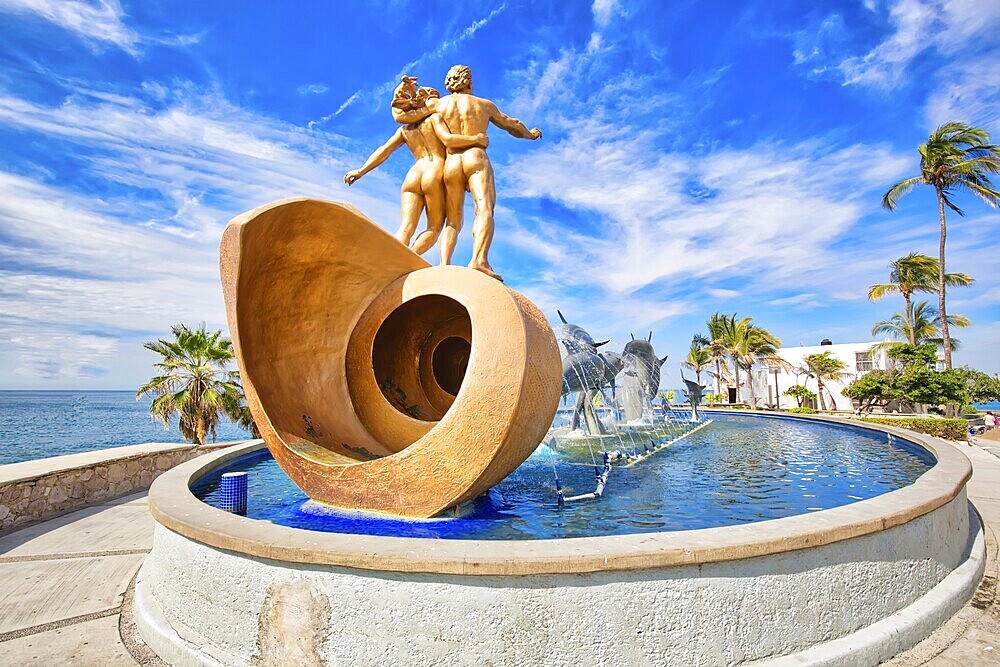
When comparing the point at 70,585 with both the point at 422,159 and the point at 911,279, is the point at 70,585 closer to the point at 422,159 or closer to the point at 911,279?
the point at 422,159

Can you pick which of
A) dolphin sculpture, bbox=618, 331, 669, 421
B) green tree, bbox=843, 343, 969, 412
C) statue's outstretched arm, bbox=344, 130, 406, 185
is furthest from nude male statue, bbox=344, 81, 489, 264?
green tree, bbox=843, 343, 969, 412

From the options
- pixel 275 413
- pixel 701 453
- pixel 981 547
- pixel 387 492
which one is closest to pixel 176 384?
pixel 275 413

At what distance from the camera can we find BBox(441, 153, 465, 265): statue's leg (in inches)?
304

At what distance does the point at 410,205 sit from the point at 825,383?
37.3 meters

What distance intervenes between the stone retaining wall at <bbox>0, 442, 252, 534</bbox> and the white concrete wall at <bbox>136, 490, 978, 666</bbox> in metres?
5.23

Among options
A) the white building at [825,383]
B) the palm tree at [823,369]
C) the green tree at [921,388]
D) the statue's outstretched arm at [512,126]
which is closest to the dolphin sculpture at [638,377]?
the statue's outstretched arm at [512,126]

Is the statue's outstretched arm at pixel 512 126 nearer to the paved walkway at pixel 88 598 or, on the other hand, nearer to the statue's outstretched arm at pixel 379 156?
the statue's outstretched arm at pixel 379 156

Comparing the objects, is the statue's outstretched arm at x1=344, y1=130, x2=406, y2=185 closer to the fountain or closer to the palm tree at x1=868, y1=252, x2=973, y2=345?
the fountain

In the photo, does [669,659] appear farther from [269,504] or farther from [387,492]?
[269,504]

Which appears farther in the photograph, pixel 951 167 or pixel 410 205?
pixel 951 167

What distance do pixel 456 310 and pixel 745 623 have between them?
4.56 metres

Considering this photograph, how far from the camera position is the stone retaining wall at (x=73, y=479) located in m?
7.29

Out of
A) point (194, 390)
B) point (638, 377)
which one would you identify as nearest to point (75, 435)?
point (194, 390)

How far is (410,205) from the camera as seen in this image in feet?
25.9
